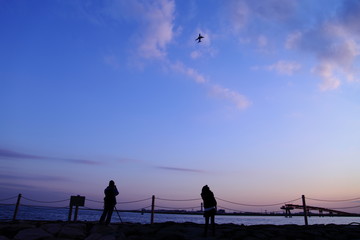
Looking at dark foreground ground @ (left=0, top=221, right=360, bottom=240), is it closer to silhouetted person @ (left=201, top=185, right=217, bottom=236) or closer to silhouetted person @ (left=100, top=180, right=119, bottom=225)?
silhouetted person @ (left=201, top=185, right=217, bottom=236)

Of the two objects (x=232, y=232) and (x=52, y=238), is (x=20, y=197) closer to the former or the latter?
(x=52, y=238)

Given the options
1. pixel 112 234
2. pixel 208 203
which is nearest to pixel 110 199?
pixel 112 234

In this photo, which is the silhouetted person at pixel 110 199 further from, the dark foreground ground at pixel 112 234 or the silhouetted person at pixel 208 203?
the silhouetted person at pixel 208 203

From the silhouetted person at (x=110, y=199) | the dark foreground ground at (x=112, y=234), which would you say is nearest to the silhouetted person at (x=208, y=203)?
the dark foreground ground at (x=112, y=234)

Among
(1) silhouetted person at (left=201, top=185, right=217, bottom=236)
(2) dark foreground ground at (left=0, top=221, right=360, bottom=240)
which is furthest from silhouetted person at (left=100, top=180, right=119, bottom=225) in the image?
(1) silhouetted person at (left=201, top=185, right=217, bottom=236)

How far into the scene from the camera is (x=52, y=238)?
7043 mm

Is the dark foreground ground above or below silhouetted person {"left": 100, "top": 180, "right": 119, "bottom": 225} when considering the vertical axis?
below

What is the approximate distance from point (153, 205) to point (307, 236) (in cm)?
692

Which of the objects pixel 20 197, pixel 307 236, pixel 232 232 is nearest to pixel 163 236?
pixel 232 232

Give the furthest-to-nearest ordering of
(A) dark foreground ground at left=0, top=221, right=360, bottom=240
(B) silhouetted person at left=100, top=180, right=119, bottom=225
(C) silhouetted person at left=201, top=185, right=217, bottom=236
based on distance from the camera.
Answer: (B) silhouetted person at left=100, top=180, right=119, bottom=225 < (C) silhouetted person at left=201, top=185, right=217, bottom=236 < (A) dark foreground ground at left=0, top=221, right=360, bottom=240

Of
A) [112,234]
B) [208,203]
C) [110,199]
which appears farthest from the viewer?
[110,199]

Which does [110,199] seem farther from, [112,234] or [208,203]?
[208,203]

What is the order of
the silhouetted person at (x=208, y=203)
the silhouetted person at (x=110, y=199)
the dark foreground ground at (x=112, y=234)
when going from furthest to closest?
the silhouetted person at (x=110, y=199) → the silhouetted person at (x=208, y=203) → the dark foreground ground at (x=112, y=234)

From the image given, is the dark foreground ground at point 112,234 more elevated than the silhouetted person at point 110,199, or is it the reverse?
the silhouetted person at point 110,199
